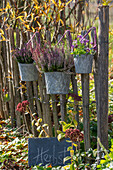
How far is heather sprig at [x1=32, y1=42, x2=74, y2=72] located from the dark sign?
0.70 meters

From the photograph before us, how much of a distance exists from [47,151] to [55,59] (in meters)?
0.90

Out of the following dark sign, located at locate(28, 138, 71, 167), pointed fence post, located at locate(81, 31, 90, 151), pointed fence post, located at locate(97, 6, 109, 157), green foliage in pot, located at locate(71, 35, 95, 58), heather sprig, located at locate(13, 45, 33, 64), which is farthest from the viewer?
heather sprig, located at locate(13, 45, 33, 64)

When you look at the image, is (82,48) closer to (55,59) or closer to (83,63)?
(83,63)

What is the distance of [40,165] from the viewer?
2.34 m

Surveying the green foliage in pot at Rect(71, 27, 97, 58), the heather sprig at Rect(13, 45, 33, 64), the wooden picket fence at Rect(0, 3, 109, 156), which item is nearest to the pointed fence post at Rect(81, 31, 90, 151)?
the wooden picket fence at Rect(0, 3, 109, 156)

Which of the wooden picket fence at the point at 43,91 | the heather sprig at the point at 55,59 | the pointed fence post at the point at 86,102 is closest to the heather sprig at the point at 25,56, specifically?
the wooden picket fence at the point at 43,91

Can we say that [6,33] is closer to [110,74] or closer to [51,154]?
[51,154]

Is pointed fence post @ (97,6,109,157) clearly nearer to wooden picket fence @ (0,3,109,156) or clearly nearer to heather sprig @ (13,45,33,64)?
wooden picket fence @ (0,3,109,156)

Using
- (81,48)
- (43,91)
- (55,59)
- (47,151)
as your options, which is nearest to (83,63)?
(81,48)

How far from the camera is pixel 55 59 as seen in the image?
7.22 feet

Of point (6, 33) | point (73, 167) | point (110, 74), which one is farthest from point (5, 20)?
point (110, 74)

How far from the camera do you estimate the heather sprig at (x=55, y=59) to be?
2189 millimetres

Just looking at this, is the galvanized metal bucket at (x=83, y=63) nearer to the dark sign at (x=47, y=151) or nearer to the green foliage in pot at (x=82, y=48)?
the green foliage in pot at (x=82, y=48)

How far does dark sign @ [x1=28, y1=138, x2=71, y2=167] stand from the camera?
232cm
